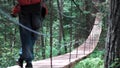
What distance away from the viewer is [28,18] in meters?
2.87

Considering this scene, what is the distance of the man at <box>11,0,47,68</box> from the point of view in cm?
279

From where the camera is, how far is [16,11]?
281 centimetres

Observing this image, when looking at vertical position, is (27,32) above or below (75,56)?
above

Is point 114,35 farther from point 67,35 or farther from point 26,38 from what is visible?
point 67,35

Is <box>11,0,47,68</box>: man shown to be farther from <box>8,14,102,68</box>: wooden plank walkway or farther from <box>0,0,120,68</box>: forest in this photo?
<box>8,14,102,68</box>: wooden plank walkway

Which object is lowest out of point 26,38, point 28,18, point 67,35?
point 67,35

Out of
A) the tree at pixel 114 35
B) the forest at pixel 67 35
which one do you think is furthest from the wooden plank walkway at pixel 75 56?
the tree at pixel 114 35

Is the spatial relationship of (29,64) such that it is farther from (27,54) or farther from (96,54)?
(96,54)

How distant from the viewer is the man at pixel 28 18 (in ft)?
9.16

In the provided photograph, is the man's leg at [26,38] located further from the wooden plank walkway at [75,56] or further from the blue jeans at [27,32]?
the wooden plank walkway at [75,56]

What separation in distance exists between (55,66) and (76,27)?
4.41 metres

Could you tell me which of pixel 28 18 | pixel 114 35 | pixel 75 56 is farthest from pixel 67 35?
pixel 114 35

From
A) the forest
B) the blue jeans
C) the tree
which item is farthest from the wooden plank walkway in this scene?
the tree

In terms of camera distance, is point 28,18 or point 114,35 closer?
point 114,35
